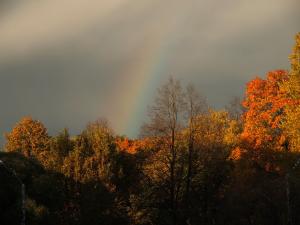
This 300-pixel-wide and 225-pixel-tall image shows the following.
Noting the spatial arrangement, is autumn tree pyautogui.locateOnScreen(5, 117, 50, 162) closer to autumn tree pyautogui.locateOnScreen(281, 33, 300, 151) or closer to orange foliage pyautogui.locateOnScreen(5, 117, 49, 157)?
orange foliage pyautogui.locateOnScreen(5, 117, 49, 157)

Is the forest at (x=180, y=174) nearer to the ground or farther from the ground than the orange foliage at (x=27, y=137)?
nearer to the ground

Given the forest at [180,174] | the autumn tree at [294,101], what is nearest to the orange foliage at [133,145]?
the forest at [180,174]

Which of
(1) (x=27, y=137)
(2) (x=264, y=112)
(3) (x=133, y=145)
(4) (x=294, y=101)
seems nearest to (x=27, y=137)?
(1) (x=27, y=137)

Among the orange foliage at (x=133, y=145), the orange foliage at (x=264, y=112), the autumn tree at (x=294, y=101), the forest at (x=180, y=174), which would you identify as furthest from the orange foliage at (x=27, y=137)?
the autumn tree at (x=294, y=101)

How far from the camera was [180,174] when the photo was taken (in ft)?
158

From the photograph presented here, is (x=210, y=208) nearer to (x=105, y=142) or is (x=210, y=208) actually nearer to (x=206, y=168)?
(x=206, y=168)

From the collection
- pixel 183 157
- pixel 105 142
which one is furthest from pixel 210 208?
pixel 105 142

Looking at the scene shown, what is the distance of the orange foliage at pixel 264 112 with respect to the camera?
53.8 m

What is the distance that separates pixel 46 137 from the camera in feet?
349

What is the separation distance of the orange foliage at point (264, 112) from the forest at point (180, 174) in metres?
0.10

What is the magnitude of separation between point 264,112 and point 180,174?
481 inches

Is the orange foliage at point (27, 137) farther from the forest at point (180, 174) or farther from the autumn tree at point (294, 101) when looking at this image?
the autumn tree at point (294, 101)

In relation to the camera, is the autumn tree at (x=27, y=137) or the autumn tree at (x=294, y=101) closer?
the autumn tree at (x=294, y=101)

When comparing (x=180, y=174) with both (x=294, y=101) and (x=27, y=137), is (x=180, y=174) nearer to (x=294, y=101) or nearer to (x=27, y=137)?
(x=294, y=101)
